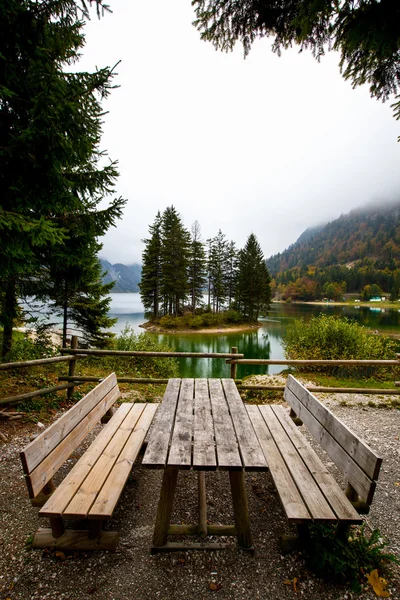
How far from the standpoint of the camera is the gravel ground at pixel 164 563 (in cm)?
185

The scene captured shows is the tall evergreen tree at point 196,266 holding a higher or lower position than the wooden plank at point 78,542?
higher

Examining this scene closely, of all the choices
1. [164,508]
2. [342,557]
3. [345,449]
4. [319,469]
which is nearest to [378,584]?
[342,557]

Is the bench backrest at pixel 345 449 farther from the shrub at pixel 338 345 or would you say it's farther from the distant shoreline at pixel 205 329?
the distant shoreline at pixel 205 329

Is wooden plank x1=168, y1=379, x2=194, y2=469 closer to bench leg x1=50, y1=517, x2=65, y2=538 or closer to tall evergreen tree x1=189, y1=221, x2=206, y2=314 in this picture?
bench leg x1=50, y1=517, x2=65, y2=538

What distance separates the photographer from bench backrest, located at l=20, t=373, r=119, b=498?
1.82m

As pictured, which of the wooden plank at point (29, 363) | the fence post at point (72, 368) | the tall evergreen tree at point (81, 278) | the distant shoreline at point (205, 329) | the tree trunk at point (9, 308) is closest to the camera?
the wooden plank at point (29, 363)

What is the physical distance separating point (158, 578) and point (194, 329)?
33994 mm

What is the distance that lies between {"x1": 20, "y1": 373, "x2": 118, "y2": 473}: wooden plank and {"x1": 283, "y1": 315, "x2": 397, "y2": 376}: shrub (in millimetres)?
10864

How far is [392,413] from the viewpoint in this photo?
18.2ft

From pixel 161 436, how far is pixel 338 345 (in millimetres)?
11830

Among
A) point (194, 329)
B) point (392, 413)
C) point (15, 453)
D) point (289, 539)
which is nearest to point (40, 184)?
point (15, 453)

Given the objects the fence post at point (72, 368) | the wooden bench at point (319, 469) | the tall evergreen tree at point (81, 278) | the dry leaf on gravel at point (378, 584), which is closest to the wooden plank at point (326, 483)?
the wooden bench at point (319, 469)

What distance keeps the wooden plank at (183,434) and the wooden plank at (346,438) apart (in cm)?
124

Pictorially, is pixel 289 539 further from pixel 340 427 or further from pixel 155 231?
pixel 155 231
